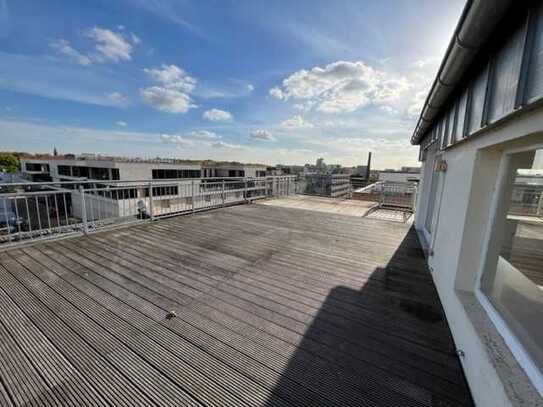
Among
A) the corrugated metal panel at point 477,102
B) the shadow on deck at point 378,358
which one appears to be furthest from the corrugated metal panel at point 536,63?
the shadow on deck at point 378,358

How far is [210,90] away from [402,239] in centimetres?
1214

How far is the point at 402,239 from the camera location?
→ 4.55m

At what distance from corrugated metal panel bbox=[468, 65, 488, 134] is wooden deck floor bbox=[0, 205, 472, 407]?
1.82 metres

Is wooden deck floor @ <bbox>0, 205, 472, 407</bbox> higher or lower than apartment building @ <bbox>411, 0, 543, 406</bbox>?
lower

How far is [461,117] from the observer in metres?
2.22

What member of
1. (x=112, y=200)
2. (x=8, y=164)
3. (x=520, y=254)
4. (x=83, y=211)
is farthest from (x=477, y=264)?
(x=8, y=164)

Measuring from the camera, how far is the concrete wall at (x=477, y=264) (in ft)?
3.47

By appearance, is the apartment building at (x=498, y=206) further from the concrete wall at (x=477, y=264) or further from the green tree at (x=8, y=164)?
the green tree at (x=8, y=164)

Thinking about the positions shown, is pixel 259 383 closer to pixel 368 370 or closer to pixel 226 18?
pixel 368 370

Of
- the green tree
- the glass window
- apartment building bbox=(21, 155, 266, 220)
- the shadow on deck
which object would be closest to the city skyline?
the glass window

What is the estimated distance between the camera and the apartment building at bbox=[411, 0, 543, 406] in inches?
40.8

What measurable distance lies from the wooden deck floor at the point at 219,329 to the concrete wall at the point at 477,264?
24cm

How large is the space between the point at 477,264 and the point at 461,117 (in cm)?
149

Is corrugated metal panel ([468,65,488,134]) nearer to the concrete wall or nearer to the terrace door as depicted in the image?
the concrete wall
